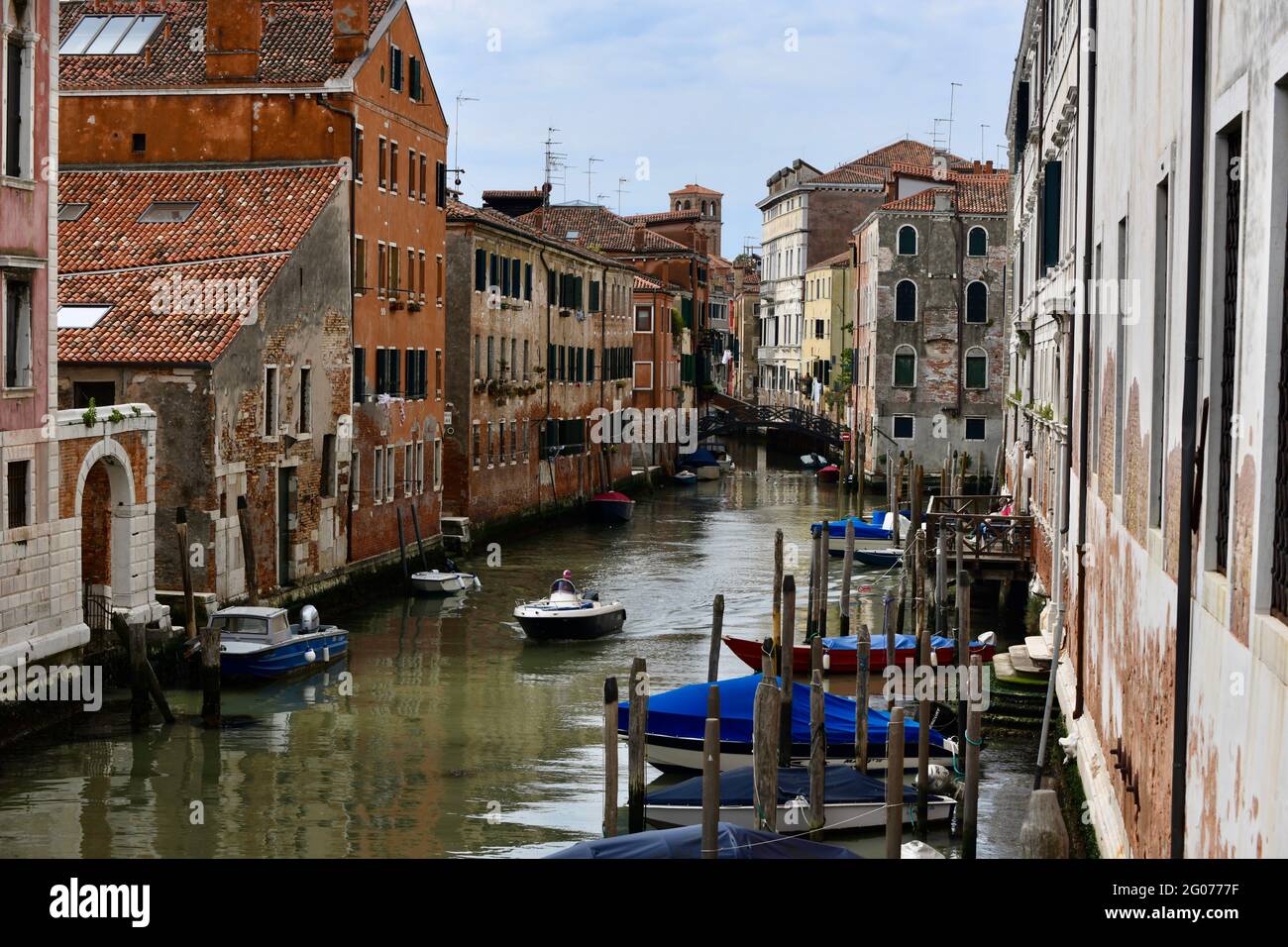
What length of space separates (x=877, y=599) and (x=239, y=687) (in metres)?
12.3

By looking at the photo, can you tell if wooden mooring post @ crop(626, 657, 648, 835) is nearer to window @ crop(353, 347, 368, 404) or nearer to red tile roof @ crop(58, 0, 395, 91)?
window @ crop(353, 347, 368, 404)

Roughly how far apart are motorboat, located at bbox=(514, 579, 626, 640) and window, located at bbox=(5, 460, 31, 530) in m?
8.47

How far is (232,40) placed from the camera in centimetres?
2644

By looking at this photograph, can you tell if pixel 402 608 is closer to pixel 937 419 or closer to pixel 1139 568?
pixel 1139 568

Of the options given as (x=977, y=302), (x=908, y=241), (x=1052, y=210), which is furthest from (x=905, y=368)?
(x=1052, y=210)

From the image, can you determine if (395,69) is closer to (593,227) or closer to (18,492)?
(18,492)

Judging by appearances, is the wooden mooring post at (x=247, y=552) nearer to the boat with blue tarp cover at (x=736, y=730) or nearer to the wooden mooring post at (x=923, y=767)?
the boat with blue tarp cover at (x=736, y=730)

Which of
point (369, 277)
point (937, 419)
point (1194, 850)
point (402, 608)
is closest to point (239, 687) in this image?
point (402, 608)

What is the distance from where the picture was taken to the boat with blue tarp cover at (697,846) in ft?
31.9

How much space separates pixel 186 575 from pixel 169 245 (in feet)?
20.1

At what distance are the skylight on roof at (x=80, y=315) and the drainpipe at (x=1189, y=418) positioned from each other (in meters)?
17.5

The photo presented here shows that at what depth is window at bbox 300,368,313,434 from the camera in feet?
81.1
